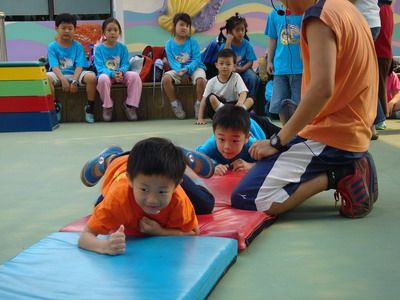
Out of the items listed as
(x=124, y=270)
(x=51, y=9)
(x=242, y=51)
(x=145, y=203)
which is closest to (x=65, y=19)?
(x=242, y=51)

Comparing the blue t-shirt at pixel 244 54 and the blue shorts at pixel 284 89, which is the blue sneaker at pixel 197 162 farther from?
the blue t-shirt at pixel 244 54

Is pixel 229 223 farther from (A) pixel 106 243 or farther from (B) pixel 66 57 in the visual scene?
(B) pixel 66 57

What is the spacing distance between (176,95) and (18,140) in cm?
210

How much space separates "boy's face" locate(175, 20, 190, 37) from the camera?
6.76 m

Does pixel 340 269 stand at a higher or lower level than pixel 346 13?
lower

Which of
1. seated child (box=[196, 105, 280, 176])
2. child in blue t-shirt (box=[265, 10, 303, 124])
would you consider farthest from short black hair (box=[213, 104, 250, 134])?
child in blue t-shirt (box=[265, 10, 303, 124])

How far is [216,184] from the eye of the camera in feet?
9.95

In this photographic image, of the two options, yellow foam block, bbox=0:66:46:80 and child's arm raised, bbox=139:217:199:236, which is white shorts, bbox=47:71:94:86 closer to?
yellow foam block, bbox=0:66:46:80

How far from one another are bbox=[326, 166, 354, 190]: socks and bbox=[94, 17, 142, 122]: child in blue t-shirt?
4183 mm

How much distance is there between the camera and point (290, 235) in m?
2.49

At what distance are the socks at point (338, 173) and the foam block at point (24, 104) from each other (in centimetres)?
379

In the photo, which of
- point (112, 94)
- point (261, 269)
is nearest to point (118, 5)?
point (112, 94)

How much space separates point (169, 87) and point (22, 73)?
5.10 ft

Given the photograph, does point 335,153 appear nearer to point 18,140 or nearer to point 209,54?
point 18,140
